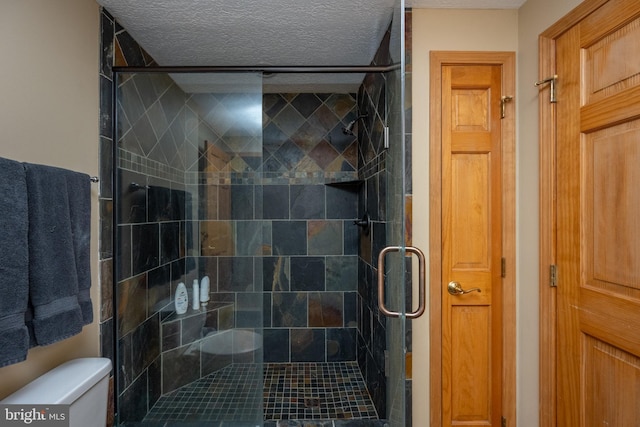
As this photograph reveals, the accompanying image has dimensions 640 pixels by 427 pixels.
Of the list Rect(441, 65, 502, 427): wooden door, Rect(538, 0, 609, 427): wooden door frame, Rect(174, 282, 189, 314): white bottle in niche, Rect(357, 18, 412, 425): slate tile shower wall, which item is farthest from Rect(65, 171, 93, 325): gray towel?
Rect(538, 0, 609, 427): wooden door frame

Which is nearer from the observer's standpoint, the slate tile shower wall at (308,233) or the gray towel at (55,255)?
the gray towel at (55,255)

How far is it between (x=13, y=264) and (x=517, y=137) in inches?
83.7

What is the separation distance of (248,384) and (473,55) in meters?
2.18

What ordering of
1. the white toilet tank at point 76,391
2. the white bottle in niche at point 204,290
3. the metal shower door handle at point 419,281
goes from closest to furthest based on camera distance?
1. the white toilet tank at point 76,391
2. the metal shower door handle at point 419,281
3. the white bottle in niche at point 204,290

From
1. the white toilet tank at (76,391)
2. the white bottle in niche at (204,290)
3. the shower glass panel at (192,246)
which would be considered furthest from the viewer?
the white bottle in niche at (204,290)

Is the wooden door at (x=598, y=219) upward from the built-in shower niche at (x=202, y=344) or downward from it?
upward

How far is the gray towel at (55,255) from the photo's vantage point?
106 centimetres

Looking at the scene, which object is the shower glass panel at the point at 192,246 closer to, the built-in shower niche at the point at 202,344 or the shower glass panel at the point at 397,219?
the built-in shower niche at the point at 202,344

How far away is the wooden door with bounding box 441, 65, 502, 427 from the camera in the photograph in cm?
161

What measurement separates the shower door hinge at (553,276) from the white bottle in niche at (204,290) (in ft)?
5.99

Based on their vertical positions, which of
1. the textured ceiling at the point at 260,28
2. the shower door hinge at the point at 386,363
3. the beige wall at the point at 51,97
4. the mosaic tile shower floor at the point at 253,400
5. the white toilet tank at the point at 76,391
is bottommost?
the mosaic tile shower floor at the point at 253,400

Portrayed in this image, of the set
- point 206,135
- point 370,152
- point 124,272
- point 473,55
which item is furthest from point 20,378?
point 473,55

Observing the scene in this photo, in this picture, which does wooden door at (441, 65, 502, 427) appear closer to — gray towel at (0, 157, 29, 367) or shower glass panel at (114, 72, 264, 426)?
shower glass panel at (114, 72, 264, 426)

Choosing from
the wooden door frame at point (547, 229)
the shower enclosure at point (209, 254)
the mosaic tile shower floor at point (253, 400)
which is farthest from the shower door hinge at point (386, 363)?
the wooden door frame at point (547, 229)
